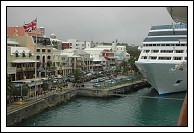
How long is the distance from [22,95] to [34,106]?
1.81 m

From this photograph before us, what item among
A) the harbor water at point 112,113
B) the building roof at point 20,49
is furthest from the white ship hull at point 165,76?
the building roof at point 20,49

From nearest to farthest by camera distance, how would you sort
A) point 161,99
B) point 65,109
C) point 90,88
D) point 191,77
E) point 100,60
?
point 191,77 < point 65,109 < point 161,99 < point 90,88 < point 100,60

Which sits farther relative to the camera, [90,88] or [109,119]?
[90,88]

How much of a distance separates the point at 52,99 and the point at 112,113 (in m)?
6.21

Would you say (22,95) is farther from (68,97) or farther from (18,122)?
(68,97)

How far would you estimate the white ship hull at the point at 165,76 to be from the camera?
2727 cm

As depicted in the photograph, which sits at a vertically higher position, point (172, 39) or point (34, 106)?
point (172, 39)

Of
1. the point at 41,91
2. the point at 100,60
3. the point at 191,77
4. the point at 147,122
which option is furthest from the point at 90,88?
the point at 191,77

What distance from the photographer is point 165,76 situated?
2767 cm

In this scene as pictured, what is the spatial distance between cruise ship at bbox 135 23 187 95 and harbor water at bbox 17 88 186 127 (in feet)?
5.22

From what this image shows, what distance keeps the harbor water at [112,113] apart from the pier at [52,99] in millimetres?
524

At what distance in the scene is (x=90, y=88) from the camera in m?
31.8

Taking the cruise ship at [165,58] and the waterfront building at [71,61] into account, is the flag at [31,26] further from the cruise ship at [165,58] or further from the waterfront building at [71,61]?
the waterfront building at [71,61]

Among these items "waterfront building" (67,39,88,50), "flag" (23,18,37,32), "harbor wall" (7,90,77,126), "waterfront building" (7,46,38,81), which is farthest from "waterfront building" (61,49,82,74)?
"waterfront building" (67,39,88,50)
